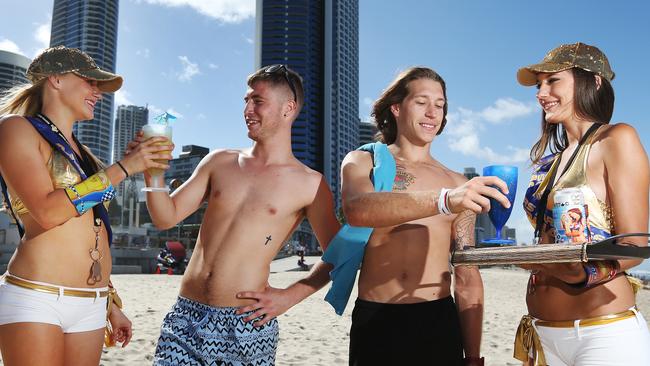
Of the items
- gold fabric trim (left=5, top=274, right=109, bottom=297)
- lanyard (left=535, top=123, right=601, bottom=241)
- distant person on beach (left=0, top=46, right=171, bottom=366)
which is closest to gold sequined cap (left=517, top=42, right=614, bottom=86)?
lanyard (left=535, top=123, right=601, bottom=241)

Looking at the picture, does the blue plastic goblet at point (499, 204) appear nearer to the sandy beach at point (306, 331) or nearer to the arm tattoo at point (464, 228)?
the arm tattoo at point (464, 228)

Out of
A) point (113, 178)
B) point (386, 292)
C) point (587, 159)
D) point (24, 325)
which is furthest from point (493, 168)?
point (24, 325)

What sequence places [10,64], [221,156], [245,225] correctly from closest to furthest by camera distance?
[245,225], [221,156], [10,64]

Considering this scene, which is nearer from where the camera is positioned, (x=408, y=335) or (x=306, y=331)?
(x=408, y=335)

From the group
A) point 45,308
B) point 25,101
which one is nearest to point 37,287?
point 45,308

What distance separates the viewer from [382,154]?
3.16 m

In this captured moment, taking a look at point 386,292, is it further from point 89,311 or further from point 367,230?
point 89,311

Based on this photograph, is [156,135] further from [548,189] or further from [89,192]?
[548,189]

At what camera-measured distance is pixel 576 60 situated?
2818 mm

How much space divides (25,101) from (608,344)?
3.37m

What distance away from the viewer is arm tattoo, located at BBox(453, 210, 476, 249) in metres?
3.25

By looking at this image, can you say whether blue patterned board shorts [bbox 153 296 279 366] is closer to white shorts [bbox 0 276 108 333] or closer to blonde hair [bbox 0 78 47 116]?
white shorts [bbox 0 276 108 333]

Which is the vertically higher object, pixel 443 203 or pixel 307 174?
pixel 307 174

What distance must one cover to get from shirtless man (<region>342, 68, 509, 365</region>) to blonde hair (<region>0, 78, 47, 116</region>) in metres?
1.84
